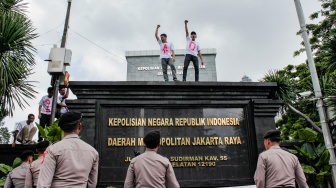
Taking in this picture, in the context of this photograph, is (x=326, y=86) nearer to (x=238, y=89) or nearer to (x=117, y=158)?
(x=238, y=89)

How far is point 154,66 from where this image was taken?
27250 mm

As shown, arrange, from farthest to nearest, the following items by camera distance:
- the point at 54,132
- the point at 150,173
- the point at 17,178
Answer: the point at 54,132
the point at 17,178
the point at 150,173

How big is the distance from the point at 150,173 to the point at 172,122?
4.15 metres

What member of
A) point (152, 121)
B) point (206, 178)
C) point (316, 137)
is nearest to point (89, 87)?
point (152, 121)

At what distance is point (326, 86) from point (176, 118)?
5.02 metres

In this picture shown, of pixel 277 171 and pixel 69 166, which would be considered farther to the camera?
pixel 277 171

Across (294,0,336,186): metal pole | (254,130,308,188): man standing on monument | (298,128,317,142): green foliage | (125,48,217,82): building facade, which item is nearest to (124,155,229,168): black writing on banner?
(298,128,317,142): green foliage

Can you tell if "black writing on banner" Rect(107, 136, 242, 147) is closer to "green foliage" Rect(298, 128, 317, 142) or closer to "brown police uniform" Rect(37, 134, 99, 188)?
"green foliage" Rect(298, 128, 317, 142)

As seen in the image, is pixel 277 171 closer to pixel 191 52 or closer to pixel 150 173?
pixel 150 173

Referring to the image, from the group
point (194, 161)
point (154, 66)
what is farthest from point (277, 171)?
point (154, 66)

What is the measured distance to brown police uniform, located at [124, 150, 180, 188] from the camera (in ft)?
11.1

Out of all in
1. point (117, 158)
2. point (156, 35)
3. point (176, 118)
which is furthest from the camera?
point (156, 35)

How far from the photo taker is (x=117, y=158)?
23.4 ft

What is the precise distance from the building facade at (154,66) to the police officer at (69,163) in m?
23.1
